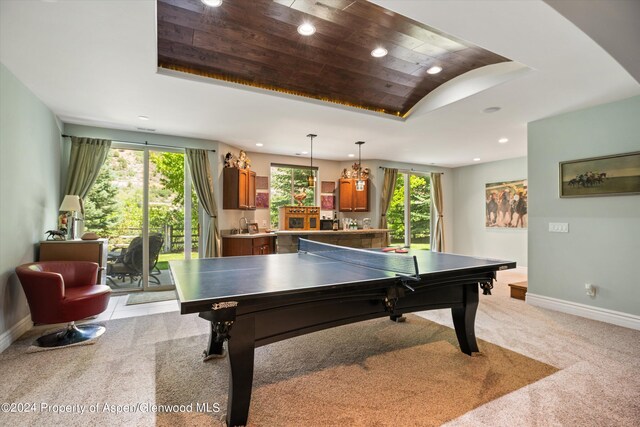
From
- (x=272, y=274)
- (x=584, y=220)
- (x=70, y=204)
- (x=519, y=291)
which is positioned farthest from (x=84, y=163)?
(x=584, y=220)

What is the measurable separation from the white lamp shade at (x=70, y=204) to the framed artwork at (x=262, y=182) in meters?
3.33

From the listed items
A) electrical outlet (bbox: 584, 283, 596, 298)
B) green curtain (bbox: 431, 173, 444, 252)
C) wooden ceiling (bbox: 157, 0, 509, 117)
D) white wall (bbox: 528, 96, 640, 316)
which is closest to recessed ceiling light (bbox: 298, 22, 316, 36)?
wooden ceiling (bbox: 157, 0, 509, 117)

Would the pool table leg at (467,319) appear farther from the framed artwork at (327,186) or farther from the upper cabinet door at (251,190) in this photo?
the framed artwork at (327,186)

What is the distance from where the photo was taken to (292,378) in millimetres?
2520

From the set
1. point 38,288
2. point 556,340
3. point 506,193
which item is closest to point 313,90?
point 38,288

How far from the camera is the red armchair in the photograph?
9.90ft

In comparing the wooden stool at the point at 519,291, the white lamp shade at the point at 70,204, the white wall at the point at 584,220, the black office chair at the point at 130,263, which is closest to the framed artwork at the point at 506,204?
the wooden stool at the point at 519,291

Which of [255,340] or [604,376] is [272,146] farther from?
[604,376]

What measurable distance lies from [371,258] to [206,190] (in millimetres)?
3927

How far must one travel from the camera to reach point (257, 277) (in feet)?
7.39

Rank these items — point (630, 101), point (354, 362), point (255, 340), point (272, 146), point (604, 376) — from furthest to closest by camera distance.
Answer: point (272, 146) < point (630, 101) < point (354, 362) < point (604, 376) < point (255, 340)

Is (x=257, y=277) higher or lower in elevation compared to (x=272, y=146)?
lower

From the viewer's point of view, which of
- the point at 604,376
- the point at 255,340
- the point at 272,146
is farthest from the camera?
the point at 272,146

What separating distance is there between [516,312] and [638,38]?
3248mm
